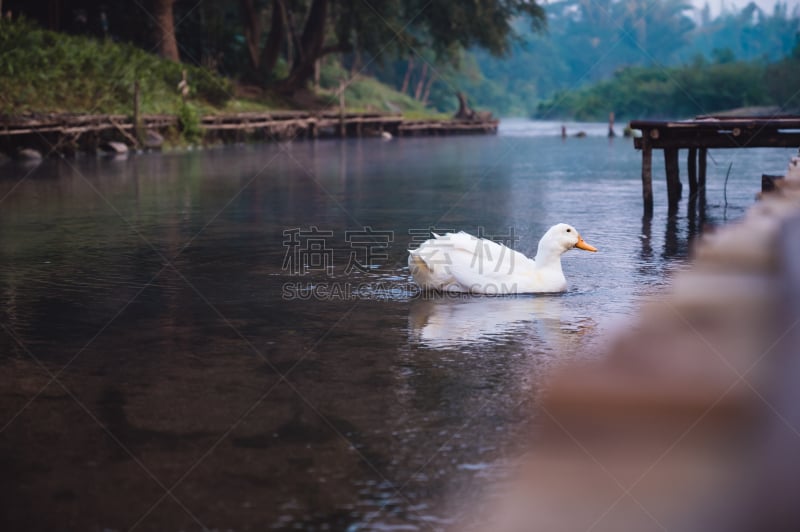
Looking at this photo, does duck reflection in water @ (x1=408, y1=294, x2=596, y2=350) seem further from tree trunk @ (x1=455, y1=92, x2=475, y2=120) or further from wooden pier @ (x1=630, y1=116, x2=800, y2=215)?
tree trunk @ (x1=455, y1=92, x2=475, y2=120)

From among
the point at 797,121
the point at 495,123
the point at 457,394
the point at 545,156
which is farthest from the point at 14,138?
the point at 495,123

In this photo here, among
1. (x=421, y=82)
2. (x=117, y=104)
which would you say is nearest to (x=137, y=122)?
(x=117, y=104)

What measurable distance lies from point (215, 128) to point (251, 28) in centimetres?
1129

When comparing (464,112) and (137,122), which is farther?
(464,112)

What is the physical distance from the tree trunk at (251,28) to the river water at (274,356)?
95.2 feet

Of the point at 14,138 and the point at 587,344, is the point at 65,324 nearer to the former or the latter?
the point at 587,344

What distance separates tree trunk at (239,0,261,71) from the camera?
4353 cm

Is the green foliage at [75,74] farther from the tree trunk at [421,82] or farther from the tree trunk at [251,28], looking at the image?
the tree trunk at [421,82]

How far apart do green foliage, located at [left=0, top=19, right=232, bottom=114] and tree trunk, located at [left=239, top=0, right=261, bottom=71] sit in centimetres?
755

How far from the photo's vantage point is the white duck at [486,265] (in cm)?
853

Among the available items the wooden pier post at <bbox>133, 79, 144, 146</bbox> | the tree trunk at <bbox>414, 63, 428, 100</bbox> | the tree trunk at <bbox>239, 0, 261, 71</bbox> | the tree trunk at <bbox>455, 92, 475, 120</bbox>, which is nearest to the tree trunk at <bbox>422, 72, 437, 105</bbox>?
the tree trunk at <bbox>414, 63, 428, 100</bbox>

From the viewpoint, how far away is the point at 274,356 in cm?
695

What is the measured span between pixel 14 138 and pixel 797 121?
18.4m

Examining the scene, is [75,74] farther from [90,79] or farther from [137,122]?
[137,122]
